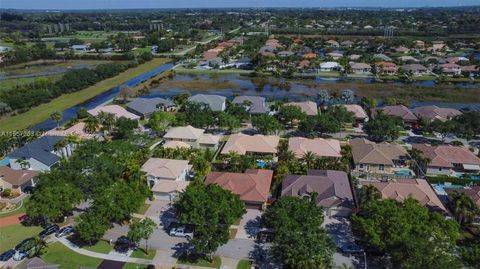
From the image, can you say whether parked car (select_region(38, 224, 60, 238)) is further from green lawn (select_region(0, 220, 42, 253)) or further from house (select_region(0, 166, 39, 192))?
house (select_region(0, 166, 39, 192))

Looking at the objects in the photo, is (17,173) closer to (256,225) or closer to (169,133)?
(169,133)

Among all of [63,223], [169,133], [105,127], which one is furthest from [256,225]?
[105,127]

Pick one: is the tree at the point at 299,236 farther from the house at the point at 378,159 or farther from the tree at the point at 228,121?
the tree at the point at 228,121

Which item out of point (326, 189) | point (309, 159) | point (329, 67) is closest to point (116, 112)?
point (309, 159)

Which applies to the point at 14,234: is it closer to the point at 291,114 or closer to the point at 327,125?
the point at 327,125

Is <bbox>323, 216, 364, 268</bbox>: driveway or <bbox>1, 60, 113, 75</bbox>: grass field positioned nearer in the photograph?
<bbox>323, 216, 364, 268</bbox>: driveway

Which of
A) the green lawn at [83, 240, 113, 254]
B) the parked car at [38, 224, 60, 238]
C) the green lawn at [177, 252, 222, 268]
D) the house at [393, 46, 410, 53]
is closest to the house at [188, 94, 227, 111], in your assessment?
the parked car at [38, 224, 60, 238]

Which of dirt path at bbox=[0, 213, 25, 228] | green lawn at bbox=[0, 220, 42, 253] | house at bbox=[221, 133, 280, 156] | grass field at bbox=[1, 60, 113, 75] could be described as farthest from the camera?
grass field at bbox=[1, 60, 113, 75]
